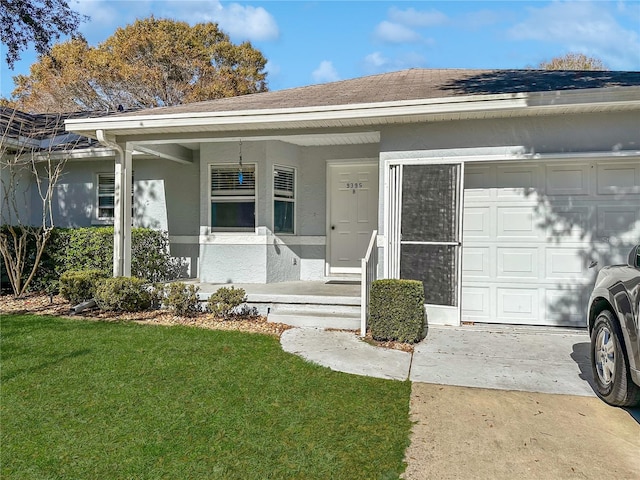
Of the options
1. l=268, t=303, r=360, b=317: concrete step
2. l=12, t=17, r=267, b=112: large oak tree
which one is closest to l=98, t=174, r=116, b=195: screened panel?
l=268, t=303, r=360, b=317: concrete step

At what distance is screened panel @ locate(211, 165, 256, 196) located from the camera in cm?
898

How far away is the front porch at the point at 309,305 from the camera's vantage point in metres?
6.68

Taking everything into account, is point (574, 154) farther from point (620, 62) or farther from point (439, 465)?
point (620, 62)

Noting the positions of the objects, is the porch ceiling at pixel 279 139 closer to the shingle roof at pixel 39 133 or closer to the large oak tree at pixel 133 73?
the shingle roof at pixel 39 133

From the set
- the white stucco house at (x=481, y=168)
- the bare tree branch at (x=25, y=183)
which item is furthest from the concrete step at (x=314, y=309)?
the bare tree branch at (x=25, y=183)

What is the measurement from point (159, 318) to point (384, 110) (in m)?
4.55

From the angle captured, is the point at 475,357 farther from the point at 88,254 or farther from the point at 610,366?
the point at 88,254

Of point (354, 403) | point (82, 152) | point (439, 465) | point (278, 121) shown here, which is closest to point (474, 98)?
point (278, 121)

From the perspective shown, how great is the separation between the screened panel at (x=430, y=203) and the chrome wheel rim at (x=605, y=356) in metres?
2.47

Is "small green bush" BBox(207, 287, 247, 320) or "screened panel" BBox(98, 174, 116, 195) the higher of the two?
"screened panel" BBox(98, 174, 116, 195)

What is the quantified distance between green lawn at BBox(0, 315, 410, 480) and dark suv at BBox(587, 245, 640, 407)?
1730 millimetres

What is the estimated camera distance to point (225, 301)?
698cm

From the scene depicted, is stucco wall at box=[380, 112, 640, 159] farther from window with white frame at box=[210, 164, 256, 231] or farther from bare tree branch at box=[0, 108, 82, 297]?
bare tree branch at box=[0, 108, 82, 297]

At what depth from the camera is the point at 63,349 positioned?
17.8ft
